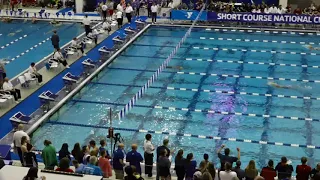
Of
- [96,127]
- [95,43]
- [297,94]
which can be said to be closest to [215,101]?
[297,94]

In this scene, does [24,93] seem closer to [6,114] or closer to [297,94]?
[6,114]

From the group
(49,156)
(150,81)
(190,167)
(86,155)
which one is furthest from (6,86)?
(190,167)

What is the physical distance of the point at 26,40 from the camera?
70.7ft

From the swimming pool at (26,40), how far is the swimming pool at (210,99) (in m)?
3.13

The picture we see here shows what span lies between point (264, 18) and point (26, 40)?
1047 centimetres

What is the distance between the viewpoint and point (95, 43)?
2017 centimetres

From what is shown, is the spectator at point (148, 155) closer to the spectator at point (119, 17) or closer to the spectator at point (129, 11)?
the spectator at point (119, 17)

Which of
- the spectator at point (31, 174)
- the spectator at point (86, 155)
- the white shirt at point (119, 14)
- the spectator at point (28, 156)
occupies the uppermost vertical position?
the white shirt at point (119, 14)

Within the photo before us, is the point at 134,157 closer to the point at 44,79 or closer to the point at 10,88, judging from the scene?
the point at 10,88

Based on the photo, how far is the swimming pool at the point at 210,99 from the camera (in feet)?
40.8

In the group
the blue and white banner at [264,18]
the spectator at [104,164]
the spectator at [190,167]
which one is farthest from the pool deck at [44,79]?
the blue and white banner at [264,18]

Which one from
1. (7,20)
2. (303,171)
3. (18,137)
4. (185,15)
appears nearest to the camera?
(303,171)

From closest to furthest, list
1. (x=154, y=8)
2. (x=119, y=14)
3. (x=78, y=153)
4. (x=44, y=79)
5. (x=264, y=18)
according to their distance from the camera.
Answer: (x=78, y=153), (x=44, y=79), (x=119, y=14), (x=264, y=18), (x=154, y=8)

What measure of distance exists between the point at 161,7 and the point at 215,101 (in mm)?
11713
